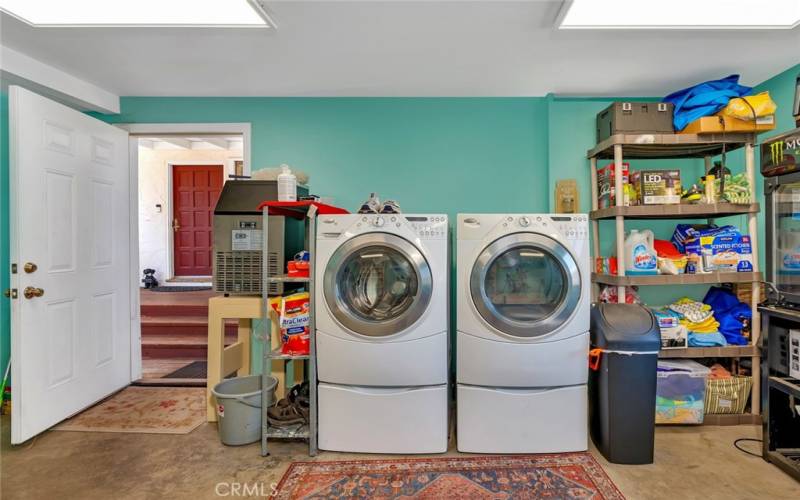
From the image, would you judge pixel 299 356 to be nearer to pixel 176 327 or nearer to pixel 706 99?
pixel 176 327

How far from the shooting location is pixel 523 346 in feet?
6.89

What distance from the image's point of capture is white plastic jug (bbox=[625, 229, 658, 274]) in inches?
98.7

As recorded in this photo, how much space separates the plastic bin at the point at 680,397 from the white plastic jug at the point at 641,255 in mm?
624

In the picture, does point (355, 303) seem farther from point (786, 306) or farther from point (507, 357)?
point (786, 306)

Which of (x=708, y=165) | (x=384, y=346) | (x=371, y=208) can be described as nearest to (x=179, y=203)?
(x=371, y=208)

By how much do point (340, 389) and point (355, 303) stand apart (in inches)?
18.3

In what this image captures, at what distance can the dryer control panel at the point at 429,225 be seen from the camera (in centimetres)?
213

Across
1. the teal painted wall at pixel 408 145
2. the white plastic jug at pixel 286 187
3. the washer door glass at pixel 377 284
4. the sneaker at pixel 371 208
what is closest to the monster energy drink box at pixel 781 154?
the teal painted wall at pixel 408 145

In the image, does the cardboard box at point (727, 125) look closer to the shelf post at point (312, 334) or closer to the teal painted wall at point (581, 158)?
the teal painted wall at point (581, 158)

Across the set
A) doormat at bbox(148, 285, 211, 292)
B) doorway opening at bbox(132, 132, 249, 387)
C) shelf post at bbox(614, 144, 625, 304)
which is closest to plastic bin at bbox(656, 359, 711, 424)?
shelf post at bbox(614, 144, 625, 304)

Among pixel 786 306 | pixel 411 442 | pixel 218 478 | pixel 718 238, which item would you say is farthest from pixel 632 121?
pixel 218 478

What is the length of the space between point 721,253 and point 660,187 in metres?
0.56

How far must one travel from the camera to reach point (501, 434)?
83.7 inches

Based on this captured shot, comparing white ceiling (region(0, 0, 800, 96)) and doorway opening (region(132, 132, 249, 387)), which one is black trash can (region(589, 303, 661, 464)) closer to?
white ceiling (region(0, 0, 800, 96))
